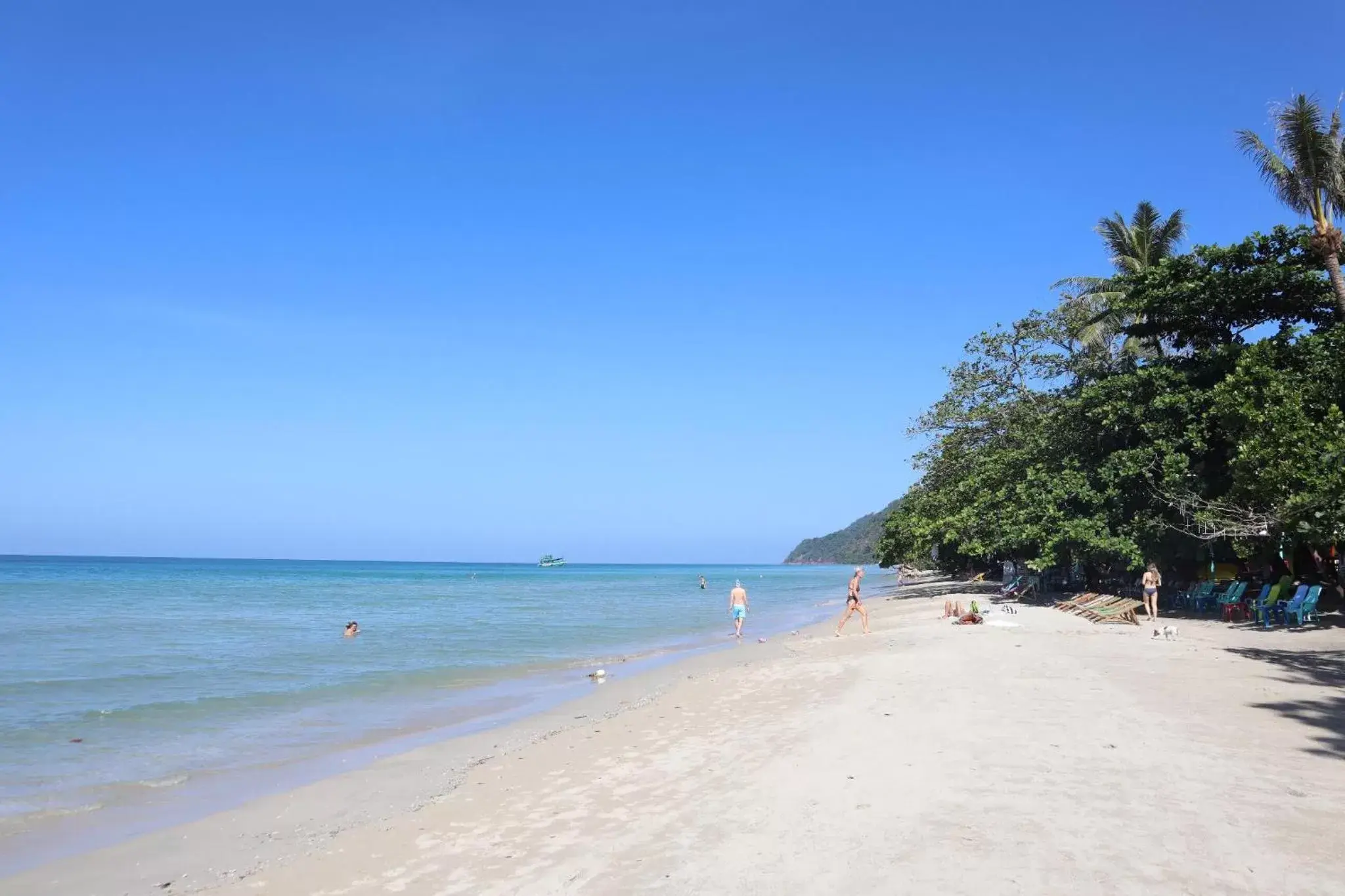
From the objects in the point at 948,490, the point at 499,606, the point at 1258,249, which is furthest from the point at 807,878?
the point at 499,606

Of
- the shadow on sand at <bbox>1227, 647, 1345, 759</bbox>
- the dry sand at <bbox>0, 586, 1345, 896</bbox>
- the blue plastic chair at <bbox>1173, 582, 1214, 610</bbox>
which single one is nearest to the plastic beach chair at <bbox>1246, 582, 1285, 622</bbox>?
the blue plastic chair at <bbox>1173, 582, 1214, 610</bbox>

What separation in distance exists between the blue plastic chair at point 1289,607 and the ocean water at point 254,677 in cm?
1158

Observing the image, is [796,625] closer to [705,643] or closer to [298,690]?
[705,643]

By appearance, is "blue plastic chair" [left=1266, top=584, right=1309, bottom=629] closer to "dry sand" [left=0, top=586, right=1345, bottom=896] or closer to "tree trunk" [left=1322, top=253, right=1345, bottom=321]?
"tree trunk" [left=1322, top=253, right=1345, bottom=321]

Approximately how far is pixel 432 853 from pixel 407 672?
11.4 m

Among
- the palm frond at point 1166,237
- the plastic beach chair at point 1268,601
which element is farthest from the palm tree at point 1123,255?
the plastic beach chair at point 1268,601

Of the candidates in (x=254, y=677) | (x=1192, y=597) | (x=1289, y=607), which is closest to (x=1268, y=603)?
(x=1289, y=607)

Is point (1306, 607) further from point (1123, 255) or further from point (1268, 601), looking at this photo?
point (1123, 255)

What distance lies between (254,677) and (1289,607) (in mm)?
19640

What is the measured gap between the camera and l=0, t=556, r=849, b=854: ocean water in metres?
9.30

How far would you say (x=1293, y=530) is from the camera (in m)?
15.1

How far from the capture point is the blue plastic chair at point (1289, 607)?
16297 millimetres

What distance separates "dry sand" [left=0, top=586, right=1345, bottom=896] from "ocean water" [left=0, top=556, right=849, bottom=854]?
2041 millimetres

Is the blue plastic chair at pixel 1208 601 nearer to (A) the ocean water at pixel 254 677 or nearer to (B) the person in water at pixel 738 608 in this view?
(A) the ocean water at pixel 254 677
